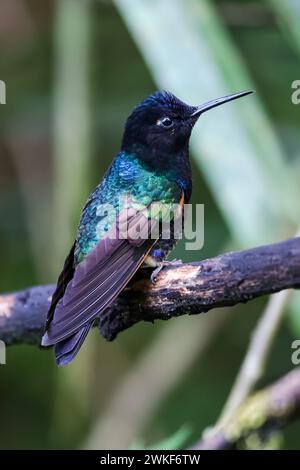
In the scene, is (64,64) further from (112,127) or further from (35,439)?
(35,439)

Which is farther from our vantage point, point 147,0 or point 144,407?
point 144,407

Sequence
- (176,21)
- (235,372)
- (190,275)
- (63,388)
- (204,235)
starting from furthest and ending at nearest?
(235,372) < (204,235) < (63,388) < (176,21) < (190,275)

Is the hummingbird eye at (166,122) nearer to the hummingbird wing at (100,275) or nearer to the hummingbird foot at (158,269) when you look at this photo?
the hummingbird wing at (100,275)

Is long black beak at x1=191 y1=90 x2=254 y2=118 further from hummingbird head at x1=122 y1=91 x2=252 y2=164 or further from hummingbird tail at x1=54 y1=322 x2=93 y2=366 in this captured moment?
hummingbird tail at x1=54 y1=322 x2=93 y2=366

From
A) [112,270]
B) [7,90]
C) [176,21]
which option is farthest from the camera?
[7,90]

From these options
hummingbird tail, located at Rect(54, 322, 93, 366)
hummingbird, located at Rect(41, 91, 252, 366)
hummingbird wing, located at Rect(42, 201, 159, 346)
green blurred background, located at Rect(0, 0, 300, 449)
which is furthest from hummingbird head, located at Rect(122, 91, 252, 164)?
hummingbird tail, located at Rect(54, 322, 93, 366)

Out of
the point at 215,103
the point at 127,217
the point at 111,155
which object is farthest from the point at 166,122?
the point at 111,155

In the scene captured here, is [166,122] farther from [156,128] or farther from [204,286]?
[204,286]
